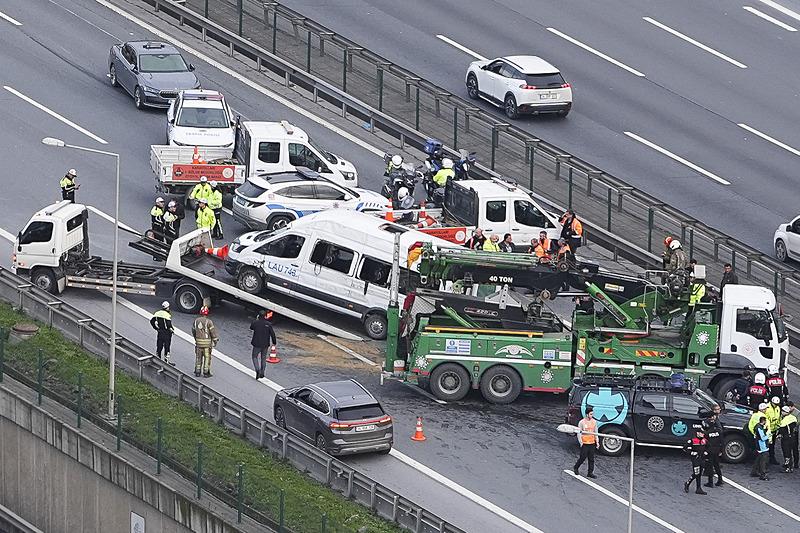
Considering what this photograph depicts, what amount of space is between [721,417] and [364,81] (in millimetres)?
21342

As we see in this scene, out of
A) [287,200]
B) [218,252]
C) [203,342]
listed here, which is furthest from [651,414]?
[287,200]

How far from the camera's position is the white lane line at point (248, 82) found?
56000 millimetres

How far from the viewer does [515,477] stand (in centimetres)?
3900

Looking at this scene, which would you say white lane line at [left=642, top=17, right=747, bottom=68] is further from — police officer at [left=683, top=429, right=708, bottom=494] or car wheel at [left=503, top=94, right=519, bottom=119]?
police officer at [left=683, top=429, right=708, bottom=494]

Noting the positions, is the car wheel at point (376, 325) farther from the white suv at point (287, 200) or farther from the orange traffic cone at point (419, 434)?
the white suv at point (287, 200)

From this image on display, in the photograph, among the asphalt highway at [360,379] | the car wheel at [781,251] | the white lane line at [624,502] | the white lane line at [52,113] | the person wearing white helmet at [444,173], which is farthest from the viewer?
the white lane line at [52,113]

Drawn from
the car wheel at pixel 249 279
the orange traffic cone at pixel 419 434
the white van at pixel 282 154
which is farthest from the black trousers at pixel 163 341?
the white van at pixel 282 154

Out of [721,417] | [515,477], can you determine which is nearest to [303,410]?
[515,477]

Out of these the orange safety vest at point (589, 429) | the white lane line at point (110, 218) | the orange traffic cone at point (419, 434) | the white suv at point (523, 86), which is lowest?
the orange traffic cone at point (419, 434)

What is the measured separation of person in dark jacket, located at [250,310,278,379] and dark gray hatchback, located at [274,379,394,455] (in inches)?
107

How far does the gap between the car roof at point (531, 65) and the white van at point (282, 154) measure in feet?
24.2

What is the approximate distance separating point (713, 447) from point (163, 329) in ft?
39.2

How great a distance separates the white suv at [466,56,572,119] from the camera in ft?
186

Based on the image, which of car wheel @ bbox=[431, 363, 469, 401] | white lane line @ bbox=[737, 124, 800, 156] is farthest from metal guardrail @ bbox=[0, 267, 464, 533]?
white lane line @ bbox=[737, 124, 800, 156]
